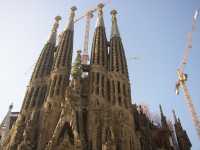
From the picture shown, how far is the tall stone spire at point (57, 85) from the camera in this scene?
33.5 meters

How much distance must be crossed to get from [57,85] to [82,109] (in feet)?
17.2

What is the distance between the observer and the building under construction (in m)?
32.0

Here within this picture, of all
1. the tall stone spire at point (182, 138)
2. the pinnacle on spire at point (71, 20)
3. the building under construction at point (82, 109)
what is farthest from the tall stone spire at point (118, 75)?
the tall stone spire at point (182, 138)

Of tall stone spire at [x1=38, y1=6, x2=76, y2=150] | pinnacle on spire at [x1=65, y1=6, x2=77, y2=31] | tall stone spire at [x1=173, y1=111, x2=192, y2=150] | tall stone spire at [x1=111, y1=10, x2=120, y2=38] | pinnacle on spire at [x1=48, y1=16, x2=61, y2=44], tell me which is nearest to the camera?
tall stone spire at [x1=38, y1=6, x2=76, y2=150]

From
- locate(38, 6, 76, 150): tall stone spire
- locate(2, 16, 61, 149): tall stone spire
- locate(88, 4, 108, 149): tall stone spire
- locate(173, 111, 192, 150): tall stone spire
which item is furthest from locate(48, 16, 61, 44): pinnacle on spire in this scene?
locate(173, 111, 192, 150): tall stone spire

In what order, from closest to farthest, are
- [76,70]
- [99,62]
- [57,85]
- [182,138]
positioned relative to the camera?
1. [57,85]
2. [76,70]
3. [99,62]
4. [182,138]

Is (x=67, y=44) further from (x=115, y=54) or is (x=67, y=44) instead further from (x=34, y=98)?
(x=34, y=98)

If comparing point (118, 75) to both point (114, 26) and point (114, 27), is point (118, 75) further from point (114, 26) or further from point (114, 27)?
point (114, 26)

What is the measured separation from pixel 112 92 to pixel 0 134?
19409 mm

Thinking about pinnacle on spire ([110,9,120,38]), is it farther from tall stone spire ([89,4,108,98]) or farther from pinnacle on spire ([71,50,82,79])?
pinnacle on spire ([71,50,82,79])

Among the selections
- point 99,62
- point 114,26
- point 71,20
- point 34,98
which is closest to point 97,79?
point 99,62

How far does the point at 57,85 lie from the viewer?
127ft

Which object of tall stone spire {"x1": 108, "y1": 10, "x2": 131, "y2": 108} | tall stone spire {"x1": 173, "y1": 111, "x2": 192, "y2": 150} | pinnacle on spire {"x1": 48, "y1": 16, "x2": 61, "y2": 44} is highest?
pinnacle on spire {"x1": 48, "y1": 16, "x2": 61, "y2": 44}

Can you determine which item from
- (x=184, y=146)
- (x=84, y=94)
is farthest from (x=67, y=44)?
(x=184, y=146)
